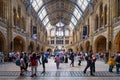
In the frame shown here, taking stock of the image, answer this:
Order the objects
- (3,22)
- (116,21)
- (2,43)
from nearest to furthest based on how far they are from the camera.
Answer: (116,21), (3,22), (2,43)

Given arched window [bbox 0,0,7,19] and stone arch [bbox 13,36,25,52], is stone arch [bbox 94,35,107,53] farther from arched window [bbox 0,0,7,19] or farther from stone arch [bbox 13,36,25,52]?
arched window [bbox 0,0,7,19]

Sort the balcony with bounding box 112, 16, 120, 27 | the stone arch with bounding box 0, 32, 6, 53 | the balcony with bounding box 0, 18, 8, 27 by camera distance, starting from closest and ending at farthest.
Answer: the balcony with bounding box 112, 16, 120, 27, the balcony with bounding box 0, 18, 8, 27, the stone arch with bounding box 0, 32, 6, 53

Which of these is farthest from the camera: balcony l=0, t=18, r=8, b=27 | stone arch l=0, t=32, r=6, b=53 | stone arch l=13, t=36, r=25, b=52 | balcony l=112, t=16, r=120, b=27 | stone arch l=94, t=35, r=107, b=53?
stone arch l=13, t=36, r=25, b=52

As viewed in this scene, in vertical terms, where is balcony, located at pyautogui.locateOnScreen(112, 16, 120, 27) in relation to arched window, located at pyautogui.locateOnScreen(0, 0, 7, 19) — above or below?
below

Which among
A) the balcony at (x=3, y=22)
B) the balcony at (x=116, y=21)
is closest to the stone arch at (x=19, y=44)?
the balcony at (x=3, y=22)

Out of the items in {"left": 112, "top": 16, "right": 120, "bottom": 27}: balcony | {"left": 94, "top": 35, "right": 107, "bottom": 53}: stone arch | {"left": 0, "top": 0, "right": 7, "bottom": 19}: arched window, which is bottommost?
{"left": 94, "top": 35, "right": 107, "bottom": 53}: stone arch

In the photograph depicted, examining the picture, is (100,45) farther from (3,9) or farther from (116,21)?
(3,9)

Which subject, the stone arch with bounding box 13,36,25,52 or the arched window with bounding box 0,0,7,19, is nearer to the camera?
the arched window with bounding box 0,0,7,19

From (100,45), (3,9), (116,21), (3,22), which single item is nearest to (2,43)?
(3,22)

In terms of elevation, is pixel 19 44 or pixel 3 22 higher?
pixel 3 22

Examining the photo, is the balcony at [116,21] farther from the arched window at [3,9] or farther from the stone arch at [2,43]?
the arched window at [3,9]

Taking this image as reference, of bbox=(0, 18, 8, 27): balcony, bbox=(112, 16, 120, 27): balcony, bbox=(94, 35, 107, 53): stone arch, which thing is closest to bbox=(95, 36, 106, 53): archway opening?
bbox=(94, 35, 107, 53): stone arch

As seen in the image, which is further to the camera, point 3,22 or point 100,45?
point 100,45

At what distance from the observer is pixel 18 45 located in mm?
39750
